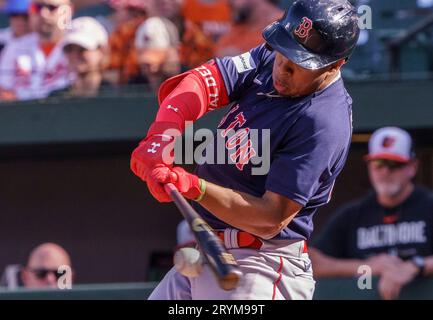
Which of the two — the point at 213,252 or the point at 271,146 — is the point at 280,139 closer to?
the point at 271,146

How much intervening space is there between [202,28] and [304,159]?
13.6 ft

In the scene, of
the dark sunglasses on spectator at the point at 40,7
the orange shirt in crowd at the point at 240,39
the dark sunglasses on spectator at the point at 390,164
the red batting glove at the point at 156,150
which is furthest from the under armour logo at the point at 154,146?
the dark sunglasses on spectator at the point at 40,7

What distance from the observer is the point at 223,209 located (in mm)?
3988

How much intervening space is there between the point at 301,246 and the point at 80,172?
4.75 m

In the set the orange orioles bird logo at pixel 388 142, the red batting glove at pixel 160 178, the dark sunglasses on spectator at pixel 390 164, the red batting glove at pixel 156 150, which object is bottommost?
the red batting glove at pixel 160 178

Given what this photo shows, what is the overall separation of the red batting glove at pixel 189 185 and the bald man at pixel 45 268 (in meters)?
3.65

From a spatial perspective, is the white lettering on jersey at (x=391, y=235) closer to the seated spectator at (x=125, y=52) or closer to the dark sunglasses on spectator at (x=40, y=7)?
the seated spectator at (x=125, y=52)

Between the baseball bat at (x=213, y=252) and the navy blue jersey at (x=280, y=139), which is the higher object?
the navy blue jersey at (x=280, y=139)

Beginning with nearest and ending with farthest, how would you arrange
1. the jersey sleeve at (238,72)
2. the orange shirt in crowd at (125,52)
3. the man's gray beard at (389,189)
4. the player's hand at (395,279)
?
the jersey sleeve at (238,72) < the player's hand at (395,279) < the man's gray beard at (389,189) < the orange shirt in crowd at (125,52)

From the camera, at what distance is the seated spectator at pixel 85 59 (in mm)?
7898

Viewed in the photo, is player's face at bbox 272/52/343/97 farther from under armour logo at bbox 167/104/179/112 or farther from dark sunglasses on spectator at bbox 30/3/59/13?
dark sunglasses on spectator at bbox 30/3/59/13

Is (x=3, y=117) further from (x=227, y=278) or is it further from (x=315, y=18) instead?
(x=227, y=278)

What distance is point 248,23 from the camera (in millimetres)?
7625
